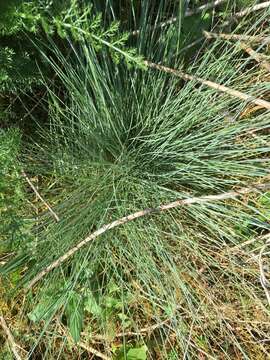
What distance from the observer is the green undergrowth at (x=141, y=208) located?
1.23 metres

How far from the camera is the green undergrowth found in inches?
48.4

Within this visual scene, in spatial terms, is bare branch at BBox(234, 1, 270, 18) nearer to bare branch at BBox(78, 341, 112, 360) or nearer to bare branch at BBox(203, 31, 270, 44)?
bare branch at BBox(203, 31, 270, 44)

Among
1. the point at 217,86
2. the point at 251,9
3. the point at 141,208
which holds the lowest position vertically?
the point at 141,208

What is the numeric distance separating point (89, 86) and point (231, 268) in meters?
0.62

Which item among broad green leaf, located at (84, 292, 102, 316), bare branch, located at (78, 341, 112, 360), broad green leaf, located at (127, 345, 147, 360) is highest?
broad green leaf, located at (84, 292, 102, 316)

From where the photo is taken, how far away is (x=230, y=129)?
122 cm

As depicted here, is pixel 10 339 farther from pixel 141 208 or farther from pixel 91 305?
pixel 141 208

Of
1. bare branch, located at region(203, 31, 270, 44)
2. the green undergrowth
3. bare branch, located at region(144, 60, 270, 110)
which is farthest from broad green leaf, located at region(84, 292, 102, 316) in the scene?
bare branch, located at region(203, 31, 270, 44)

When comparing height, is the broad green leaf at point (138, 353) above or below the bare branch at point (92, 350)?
below

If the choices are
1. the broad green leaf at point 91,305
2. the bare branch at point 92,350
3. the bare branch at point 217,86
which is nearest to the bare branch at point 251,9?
the bare branch at point 217,86

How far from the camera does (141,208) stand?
127 centimetres

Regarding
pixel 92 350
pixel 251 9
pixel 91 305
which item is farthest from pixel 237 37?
pixel 92 350

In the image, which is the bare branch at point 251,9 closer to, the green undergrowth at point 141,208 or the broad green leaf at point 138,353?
the green undergrowth at point 141,208

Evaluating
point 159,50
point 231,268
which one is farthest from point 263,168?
point 159,50
